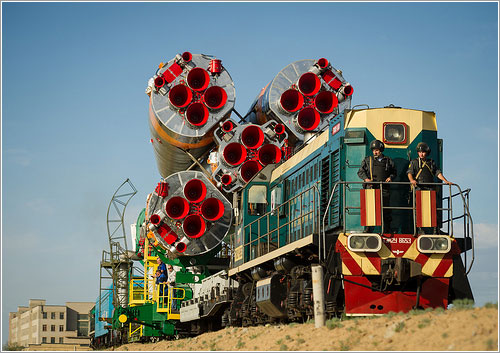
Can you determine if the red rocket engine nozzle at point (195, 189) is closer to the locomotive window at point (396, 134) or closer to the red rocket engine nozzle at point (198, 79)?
the red rocket engine nozzle at point (198, 79)

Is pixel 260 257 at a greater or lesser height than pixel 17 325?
greater

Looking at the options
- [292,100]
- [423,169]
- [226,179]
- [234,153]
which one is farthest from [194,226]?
[423,169]

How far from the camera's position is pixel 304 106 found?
23078mm

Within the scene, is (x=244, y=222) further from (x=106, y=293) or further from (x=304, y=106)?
(x=106, y=293)

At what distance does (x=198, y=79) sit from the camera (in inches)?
902

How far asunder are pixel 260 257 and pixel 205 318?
5.83 m

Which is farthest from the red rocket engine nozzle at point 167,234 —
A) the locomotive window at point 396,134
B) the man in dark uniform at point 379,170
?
the man in dark uniform at point 379,170

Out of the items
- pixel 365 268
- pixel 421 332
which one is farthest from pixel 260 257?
pixel 421 332

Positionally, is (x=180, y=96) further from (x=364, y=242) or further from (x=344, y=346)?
(x=344, y=346)

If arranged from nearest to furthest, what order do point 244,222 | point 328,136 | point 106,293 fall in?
point 328,136
point 244,222
point 106,293

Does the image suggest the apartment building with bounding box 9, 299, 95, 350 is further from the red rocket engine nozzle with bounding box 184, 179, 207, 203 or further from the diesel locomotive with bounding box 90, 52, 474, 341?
the red rocket engine nozzle with bounding box 184, 179, 207, 203

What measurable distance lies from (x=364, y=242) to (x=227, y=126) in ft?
33.0

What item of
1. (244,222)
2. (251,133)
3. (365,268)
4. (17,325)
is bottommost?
(17,325)

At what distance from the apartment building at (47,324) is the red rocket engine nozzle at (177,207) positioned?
4520 centimetres
